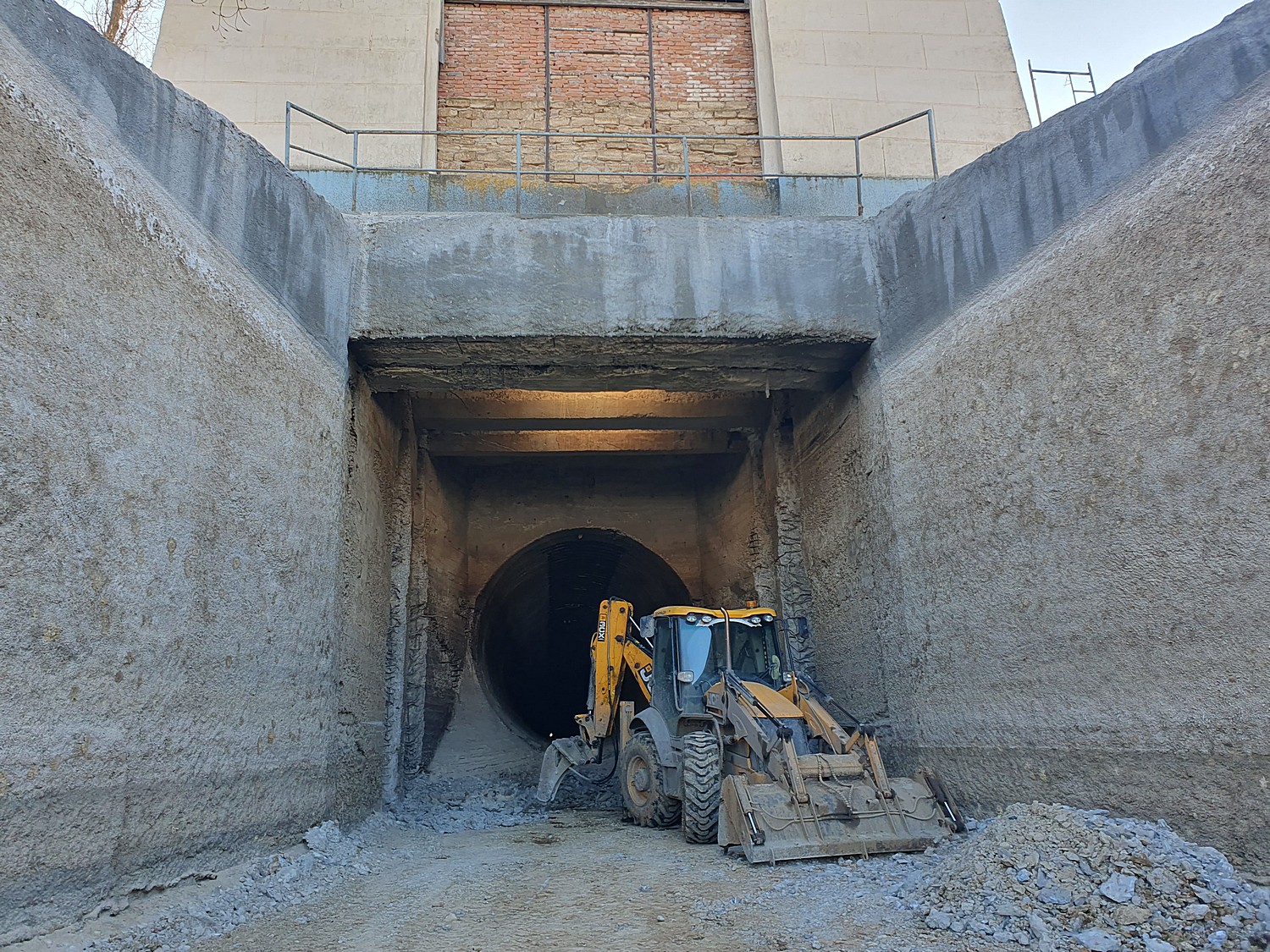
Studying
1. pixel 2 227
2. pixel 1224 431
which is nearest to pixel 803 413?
pixel 1224 431

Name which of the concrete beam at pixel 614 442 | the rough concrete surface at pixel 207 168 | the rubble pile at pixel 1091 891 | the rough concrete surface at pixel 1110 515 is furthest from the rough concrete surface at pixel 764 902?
the concrete beam at pixel 614 442

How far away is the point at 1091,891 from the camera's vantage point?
3.87 meters

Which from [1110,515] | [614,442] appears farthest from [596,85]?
[1110,515]

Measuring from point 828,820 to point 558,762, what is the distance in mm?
3832

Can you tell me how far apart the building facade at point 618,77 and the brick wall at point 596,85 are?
2 centimetres

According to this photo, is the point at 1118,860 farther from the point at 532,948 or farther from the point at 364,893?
the point at 364,893

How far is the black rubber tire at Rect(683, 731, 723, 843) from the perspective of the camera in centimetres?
617

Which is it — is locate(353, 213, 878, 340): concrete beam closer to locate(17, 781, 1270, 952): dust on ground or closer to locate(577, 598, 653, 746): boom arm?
locate(577, 598, 653, 746): boom arm

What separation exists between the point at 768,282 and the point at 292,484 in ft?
12.8

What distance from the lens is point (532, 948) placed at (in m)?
3.85

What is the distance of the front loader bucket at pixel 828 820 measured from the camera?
17.4 feet

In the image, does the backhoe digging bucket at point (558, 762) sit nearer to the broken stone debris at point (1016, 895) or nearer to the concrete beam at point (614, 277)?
the broken stone debris at point (1016, 895)

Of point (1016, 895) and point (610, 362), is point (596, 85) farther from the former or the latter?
point (1016, 895)

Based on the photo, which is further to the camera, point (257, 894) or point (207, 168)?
point (207, 168)
